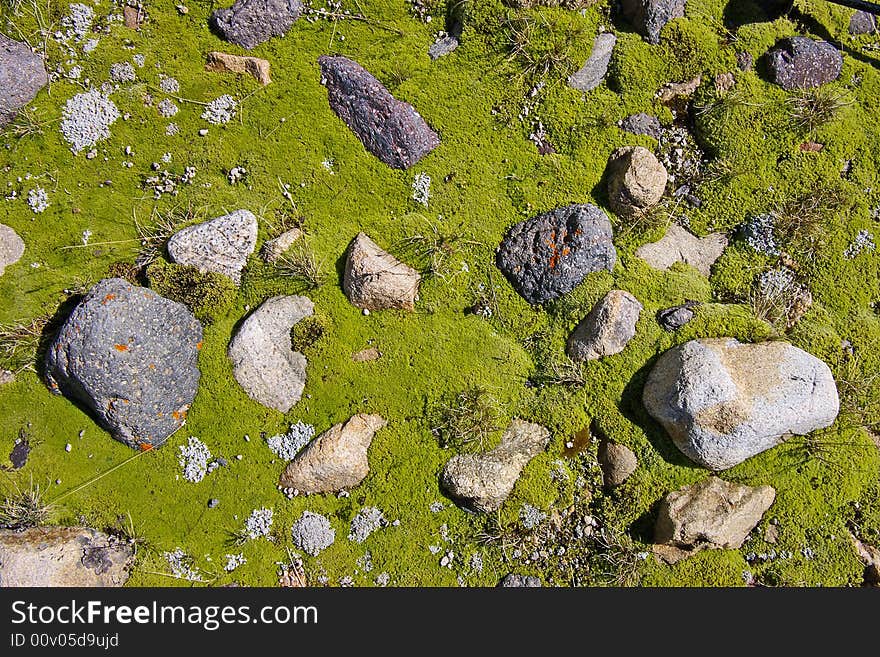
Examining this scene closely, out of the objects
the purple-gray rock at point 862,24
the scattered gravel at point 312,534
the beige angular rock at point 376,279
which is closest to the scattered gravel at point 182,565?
the scattered gravel at point 312,534

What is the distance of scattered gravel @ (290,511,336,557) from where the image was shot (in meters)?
6.40

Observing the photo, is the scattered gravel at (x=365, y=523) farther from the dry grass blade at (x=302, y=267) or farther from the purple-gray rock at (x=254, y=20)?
the purple-gray rock at (x=254, y=20)

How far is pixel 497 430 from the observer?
6.41 m

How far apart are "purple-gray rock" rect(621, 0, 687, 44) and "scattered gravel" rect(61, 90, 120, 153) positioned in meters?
6.73

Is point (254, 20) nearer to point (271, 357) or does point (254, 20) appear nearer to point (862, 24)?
point (271, 357)

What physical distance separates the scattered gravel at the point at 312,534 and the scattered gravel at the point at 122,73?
235 inches

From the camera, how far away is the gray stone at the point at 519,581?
20.7 ft

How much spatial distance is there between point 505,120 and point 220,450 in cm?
Answer: 550

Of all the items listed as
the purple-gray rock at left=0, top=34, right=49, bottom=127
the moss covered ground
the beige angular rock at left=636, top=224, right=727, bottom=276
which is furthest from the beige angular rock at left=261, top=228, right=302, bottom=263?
the beige angular rock at left=636, top=224, right=727, bottom=276

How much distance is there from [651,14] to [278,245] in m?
5.56

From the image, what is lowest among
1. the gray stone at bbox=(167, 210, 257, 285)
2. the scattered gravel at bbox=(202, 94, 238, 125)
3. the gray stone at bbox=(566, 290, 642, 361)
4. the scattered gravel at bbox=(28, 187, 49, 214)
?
the scattered gravel at bbox=(28, 187, 49, 214)

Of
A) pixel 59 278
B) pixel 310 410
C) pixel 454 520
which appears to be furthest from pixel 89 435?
pixel 454 520

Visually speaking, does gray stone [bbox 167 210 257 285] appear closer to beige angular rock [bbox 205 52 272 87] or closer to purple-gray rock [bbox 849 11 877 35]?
beige angular rock [bbox 205 52 272 87]

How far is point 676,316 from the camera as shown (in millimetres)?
6340
